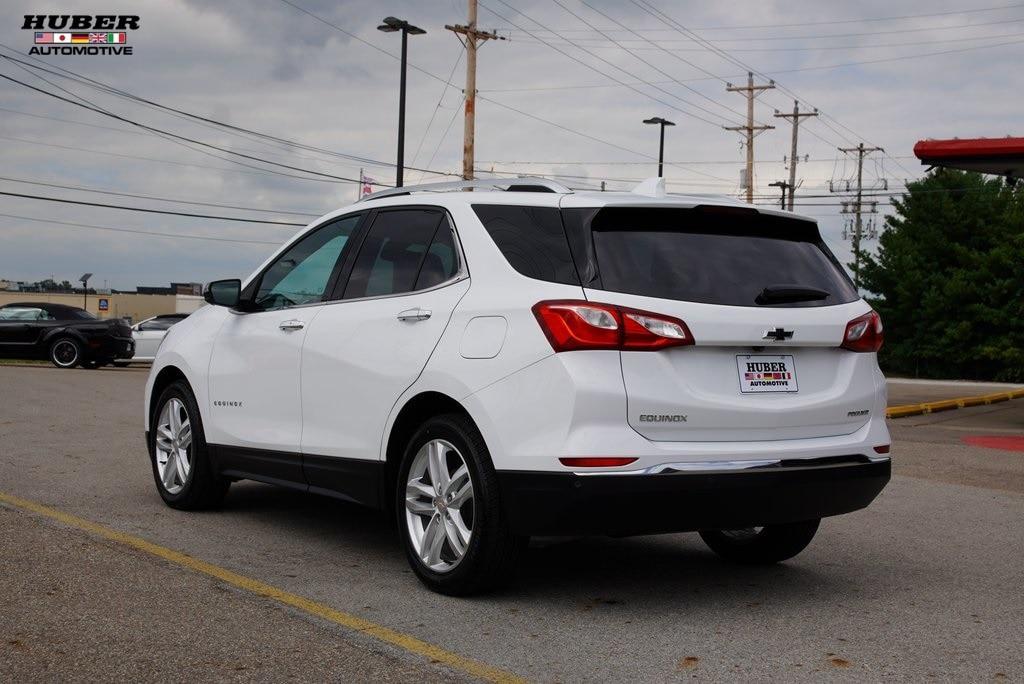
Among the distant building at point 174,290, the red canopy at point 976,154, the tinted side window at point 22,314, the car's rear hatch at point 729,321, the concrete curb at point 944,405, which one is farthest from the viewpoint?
the distant building at point 174,290

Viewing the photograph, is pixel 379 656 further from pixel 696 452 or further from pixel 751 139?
pixel 751 139

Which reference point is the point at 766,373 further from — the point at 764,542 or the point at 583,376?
the point at 764,542

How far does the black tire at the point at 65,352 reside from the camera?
28.1 meters

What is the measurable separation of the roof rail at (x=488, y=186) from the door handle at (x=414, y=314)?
2.16 feet

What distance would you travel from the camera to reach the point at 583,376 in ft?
15.5

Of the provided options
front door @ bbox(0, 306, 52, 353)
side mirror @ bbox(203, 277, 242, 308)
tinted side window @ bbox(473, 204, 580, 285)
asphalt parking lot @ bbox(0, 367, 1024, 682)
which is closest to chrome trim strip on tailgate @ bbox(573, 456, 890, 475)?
asphalt parking lot @ bbox(0, 367, 1024, 682)

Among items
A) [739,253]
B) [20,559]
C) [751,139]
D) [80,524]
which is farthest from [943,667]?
[751,139]

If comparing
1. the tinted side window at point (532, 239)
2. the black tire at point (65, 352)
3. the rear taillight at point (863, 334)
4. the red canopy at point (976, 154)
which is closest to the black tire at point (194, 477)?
the tinted side window at point (532, 239)

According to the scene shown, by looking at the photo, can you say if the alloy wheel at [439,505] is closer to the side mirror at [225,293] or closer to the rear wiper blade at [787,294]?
the rear wiper blade at [787,294]

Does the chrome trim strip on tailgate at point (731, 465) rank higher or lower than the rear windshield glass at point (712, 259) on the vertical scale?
lower

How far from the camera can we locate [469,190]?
5758mm

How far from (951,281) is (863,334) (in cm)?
3713

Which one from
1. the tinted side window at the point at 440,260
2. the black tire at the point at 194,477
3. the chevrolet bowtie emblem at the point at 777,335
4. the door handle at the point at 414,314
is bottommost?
the black tire at the point at 194,477

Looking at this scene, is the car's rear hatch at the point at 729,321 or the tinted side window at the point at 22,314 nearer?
the car's rear hatch at the point at 729,321
